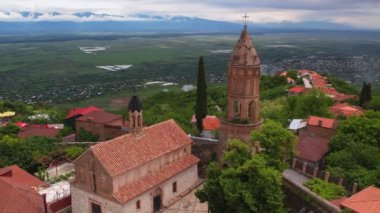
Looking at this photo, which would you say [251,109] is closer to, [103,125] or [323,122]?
[323,122]

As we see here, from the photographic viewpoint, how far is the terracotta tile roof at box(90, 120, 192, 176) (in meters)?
27.1

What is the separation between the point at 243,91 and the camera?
104 feet

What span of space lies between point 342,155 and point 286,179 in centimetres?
916

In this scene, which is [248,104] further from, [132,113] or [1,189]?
[1,189]

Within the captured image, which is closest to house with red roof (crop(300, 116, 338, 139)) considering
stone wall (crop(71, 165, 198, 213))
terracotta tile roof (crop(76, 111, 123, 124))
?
stone wall (crop(71, 165, 198, 213))

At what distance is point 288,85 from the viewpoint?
84688mm

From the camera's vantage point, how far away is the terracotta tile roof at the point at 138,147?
2712 centimetres

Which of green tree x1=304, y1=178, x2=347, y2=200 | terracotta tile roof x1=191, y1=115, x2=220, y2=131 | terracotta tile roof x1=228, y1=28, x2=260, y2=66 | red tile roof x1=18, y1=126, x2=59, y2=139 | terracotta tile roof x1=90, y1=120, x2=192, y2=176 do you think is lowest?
red tile roof x1=18, y1=126, x2=59, y2=139

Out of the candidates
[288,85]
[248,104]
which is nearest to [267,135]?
[248,104]

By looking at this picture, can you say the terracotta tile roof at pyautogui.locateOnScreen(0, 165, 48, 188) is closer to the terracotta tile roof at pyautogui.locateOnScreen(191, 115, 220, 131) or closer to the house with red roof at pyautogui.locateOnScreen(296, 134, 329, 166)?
the house with red roof at pyautogui.locateOnScreen(296, 134, 329, 166)

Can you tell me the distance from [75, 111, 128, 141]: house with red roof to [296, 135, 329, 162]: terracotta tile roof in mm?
20445

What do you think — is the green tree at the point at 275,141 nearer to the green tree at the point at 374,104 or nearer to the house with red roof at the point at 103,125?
the house with red roof at the point at 103,125


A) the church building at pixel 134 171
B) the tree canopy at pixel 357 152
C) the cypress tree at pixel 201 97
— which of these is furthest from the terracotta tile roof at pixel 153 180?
the cypress tree at pixel 201 97

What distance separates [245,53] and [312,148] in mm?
13507
